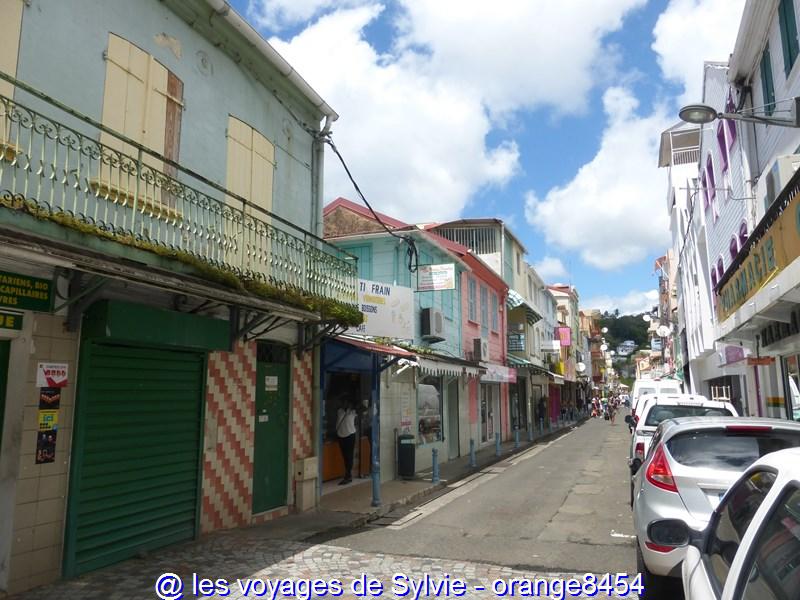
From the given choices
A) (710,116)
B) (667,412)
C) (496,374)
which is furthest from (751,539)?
(496,374)

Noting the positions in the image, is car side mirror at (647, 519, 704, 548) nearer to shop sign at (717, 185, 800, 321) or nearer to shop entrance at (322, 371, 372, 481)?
shop sign at (717, 185, 800, 321)

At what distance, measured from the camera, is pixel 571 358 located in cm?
5212

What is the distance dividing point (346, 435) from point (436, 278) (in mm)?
4909

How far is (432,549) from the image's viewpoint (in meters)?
7.95

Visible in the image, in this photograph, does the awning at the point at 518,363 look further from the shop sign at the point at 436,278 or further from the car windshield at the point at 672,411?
the car windshield at the point at 672,411

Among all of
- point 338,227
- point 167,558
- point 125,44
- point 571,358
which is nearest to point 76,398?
point 167,558

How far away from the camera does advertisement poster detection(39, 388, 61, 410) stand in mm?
6363

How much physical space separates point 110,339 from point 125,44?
3.88 metres

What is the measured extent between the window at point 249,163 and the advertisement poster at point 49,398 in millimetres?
4343

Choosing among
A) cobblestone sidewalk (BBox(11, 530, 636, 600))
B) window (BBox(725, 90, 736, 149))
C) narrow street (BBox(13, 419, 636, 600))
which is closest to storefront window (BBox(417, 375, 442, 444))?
narrow street (BBox(13, 419, 636, 600))

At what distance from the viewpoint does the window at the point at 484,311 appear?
24.1 metres

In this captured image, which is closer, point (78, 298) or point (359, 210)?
point (78, 298)

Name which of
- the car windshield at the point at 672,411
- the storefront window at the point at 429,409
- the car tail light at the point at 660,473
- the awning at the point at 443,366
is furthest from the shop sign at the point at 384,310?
the car tail light at the point at 660,473

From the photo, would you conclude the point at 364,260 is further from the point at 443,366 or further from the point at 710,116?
the point at 710,116
